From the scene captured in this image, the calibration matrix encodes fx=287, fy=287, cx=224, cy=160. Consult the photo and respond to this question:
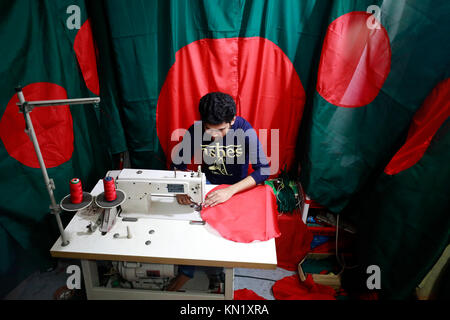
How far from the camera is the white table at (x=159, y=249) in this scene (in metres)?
1.33

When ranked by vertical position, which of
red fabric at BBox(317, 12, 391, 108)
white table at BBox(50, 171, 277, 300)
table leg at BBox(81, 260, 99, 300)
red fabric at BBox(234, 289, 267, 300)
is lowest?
red fabric at BBox(234, 289, 267, 300)

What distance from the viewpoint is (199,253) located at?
4.43ft

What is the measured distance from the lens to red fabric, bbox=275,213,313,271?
2205 mm

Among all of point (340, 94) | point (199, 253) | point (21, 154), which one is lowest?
point (199, 253)

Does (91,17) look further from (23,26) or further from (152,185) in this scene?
(152,185)

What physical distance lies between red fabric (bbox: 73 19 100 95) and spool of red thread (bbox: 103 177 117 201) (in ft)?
3.01

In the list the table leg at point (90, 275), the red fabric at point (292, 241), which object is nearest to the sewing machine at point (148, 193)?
the table leg at point (90, 275)

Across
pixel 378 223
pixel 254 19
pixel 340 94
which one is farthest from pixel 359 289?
pixel 254 19

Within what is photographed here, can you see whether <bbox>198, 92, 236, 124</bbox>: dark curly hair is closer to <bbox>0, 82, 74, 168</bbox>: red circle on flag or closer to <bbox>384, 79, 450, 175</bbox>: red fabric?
<bbox>0, 82, 74, 168</bbox>: red circle on flag

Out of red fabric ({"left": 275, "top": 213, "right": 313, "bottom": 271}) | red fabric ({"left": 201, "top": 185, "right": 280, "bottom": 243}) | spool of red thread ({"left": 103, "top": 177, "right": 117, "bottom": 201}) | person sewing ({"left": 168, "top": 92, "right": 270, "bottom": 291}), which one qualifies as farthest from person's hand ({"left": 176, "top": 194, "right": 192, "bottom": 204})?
red fabric ({"left": 275, "top": 213, "right": 313, "bottom": 271})

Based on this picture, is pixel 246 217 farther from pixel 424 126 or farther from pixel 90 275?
pixel 424 126

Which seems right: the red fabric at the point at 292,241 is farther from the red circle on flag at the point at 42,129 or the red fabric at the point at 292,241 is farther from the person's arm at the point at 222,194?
the red circle on flag at the point at 42,129

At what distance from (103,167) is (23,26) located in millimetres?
1053
